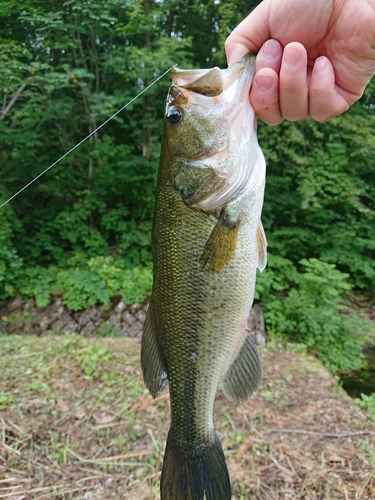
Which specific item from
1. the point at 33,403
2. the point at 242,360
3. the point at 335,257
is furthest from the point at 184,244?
the point at 335,257

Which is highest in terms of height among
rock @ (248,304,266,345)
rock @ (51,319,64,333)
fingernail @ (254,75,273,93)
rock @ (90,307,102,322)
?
fingernail @ (254,75,273,93)

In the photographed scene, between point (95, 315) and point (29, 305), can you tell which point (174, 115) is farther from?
point (29, 305)

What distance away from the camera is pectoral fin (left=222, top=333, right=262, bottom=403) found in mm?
1492

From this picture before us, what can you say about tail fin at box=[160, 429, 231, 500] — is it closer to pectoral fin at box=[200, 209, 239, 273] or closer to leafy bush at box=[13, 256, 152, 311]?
pectoral fin at box=[200, 209, 239, 273]

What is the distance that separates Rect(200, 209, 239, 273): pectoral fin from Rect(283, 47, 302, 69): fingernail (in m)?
0.56

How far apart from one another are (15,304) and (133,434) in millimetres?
4535

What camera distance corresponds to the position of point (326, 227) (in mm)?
7395

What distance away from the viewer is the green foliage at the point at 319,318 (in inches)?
203

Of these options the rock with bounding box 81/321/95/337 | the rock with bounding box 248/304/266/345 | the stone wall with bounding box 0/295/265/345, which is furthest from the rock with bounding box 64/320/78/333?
the rock with bounding box 248/304/266/345

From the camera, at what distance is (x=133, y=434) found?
2.85 metres

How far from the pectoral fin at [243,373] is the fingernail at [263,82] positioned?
0.97 metres

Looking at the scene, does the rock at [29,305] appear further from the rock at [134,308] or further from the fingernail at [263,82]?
the fingernail at [263,82]

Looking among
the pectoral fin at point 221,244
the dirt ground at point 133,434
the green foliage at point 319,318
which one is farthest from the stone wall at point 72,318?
the pectoral fin at point 221,244

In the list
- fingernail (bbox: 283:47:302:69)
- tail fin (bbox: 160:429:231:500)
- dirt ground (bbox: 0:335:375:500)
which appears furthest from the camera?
dirt ground (bbox: 0:335:375:500)
